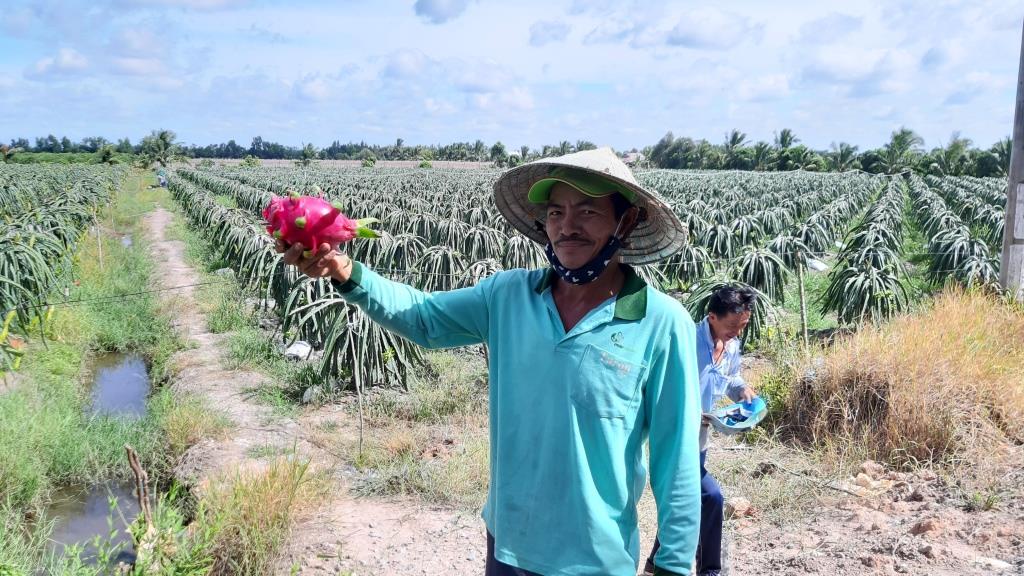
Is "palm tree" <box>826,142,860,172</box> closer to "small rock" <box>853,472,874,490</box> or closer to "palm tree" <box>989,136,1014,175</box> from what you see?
"palm tree" <box>989,136,1014,175</box>

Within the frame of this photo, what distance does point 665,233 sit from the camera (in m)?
1.87

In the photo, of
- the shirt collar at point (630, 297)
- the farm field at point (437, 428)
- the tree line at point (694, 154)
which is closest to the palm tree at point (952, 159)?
the tree line at point (694, 154)

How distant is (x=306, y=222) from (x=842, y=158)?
210ft

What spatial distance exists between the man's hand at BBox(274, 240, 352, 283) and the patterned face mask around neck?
0.48 meters

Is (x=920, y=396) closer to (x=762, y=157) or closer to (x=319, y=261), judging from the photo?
(x=319, y=261)

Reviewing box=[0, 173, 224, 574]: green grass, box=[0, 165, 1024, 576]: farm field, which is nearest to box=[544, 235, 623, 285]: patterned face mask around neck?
box=[0, 165, 1024, 576]: farm field

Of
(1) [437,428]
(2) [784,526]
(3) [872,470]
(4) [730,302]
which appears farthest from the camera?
(1) [437,428]

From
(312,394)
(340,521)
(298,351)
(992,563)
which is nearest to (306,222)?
(340,521)

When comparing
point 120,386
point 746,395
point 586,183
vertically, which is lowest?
point 120,386

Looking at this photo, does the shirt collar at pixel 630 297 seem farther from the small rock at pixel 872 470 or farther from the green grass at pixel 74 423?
the small rock at pixel 872 470

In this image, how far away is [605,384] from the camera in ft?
5.13

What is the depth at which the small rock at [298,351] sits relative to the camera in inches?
303

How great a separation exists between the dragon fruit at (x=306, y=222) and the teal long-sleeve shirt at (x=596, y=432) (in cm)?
14

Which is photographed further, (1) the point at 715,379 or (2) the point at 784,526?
(2) the point at 784,526
